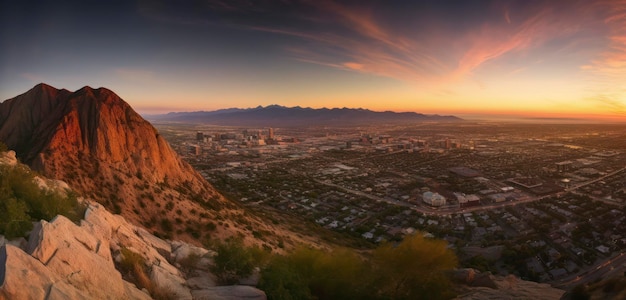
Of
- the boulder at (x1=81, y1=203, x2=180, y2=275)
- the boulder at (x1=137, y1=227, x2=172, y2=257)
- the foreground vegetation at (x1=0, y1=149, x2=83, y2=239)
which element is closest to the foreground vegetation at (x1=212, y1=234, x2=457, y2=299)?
the boulder at (x1=137, y1=227, x2=172, y2=257)

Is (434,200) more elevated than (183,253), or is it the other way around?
(183,253)

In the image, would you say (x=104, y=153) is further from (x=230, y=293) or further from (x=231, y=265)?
(x=230, y=293)

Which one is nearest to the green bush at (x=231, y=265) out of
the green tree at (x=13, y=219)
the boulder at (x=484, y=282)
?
the green tree at (x=13, y=219)

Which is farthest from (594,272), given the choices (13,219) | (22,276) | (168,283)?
(13,219)

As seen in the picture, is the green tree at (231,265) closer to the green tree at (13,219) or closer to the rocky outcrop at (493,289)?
the green tree at (13,219)

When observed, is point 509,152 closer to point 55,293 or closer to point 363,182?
point 363,182

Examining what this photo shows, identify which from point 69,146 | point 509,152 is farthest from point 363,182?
point 509,152

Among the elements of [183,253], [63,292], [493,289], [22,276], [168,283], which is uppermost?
[22,276]
